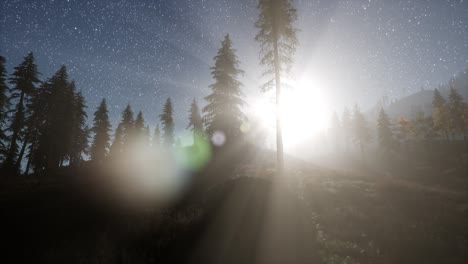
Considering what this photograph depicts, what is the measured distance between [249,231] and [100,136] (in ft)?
130

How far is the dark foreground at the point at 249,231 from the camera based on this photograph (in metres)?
6.08

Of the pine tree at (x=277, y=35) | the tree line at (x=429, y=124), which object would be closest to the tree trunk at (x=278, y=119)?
the pine tree at (x=277, y=35)

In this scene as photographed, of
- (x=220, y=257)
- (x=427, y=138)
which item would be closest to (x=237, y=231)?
(x=220, y=257)

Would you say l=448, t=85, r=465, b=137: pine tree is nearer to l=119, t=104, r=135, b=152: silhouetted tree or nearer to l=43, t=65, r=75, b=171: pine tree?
l=119, t=104, r=135, b=152: silhouetted tree

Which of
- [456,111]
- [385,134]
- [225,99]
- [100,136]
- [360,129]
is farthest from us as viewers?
[360,129]

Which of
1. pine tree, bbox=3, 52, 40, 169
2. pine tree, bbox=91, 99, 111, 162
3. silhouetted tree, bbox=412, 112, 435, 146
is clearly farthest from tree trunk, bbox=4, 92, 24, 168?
silhouetted tree, bbox=412, 112, 435, 146

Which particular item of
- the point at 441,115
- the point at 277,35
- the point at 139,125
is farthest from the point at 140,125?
the point at 441,115

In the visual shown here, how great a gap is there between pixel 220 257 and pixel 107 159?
132 feet

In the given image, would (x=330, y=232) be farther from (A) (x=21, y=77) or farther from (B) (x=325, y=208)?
(A) (x=21, y=77)

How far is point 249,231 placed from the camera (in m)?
7.28

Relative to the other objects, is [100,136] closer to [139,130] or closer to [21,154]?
[139,130]

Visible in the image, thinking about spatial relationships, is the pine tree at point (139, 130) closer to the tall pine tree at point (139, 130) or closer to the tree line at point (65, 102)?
the tall pine tree at point (139, 130)

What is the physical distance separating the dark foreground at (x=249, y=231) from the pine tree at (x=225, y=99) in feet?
31.5

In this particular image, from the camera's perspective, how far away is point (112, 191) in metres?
16.2
